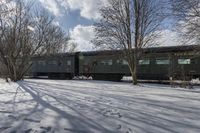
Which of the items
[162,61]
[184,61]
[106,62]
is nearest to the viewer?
[184,61]

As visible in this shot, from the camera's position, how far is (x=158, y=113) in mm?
6801

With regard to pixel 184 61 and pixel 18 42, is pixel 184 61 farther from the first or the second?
pixel 18 42

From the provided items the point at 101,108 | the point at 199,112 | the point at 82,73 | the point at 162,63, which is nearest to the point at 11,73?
the point at 82,73

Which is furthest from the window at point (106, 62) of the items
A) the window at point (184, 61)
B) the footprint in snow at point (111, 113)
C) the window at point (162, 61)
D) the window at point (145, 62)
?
the footprint in snow at point (111, 113)

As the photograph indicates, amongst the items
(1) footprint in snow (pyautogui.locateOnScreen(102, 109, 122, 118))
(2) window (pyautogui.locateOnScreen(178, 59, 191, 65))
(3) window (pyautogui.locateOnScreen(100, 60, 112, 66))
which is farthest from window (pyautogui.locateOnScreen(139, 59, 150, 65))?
(1) footprint in snow (pyautogui.locateOnScreen(102, 109, 122, 118))

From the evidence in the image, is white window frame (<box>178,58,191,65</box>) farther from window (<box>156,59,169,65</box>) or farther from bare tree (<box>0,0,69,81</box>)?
bare tree (<box>0,0,69,81</box>)

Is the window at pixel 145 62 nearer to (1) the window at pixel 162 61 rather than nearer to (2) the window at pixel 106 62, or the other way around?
(1) the window at pixel 162 61

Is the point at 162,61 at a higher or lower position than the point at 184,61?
higher

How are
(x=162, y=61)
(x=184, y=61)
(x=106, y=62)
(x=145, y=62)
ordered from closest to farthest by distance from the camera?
(x=184, y=61)
(x=162, y=61)
(x=145, y=62)
(x=106, y=62)

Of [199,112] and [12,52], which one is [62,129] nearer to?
[199,112]

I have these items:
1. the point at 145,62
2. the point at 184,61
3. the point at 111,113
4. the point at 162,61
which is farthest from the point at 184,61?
the point at 111,113

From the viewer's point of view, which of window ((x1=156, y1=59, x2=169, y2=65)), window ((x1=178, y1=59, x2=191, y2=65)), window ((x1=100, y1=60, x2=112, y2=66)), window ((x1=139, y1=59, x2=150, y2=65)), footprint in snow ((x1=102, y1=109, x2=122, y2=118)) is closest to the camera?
footprint in snow ((x1=102, y1=109, x2=122, y2=118))

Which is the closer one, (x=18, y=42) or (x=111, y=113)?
(x=111, y=113)

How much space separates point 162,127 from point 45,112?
3.03 metres
